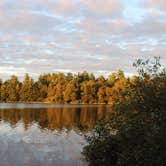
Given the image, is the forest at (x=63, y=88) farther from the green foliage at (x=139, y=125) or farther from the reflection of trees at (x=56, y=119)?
the green foliage at (x=139, y=125)

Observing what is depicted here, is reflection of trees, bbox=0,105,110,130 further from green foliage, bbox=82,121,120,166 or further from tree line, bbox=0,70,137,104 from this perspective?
tree line, bbox=0,70,137,104

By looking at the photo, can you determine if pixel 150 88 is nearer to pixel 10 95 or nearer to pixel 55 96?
pixel 55 96

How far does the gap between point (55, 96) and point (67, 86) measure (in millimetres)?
6964

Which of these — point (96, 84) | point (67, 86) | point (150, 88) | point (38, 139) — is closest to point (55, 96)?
point (67, 86)

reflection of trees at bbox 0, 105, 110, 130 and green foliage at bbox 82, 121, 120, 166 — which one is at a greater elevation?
green foliage at bbox 82, 121, 120, 166

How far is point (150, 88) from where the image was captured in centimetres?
1730

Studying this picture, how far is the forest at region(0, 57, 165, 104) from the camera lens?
121 m

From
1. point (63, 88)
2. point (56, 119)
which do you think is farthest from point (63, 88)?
point (56, 119)

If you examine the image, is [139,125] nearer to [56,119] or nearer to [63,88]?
[56,119]

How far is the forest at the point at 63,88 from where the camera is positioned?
121m

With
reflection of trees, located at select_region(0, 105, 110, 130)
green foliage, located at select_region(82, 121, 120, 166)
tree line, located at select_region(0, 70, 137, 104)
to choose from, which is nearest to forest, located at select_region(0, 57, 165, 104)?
tree line, located at select_region(0, 70, 137, 104)

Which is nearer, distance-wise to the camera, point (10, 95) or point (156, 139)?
point (156, 139)

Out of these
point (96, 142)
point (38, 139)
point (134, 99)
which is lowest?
point (38, 139)

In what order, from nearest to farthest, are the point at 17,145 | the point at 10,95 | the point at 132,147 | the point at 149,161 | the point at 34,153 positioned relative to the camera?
the point at 149,161, the point at 132,147, the point at 34,153, the point at 17,145, the point at 10,95
